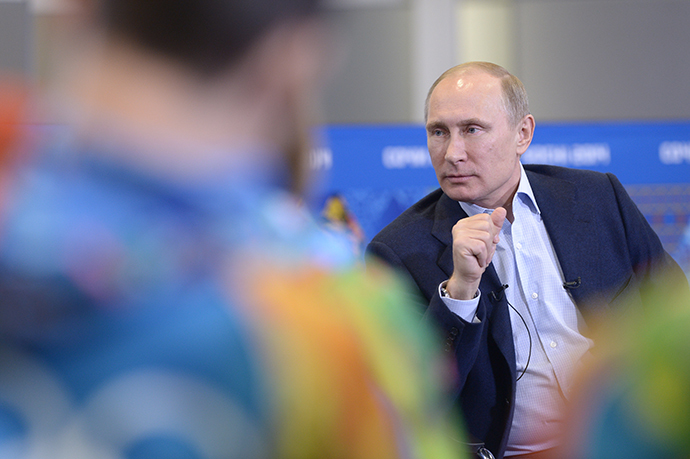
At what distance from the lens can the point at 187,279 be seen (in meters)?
0.44

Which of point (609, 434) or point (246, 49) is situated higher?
point (246, 49)

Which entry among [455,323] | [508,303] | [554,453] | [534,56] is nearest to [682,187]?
[534,56]

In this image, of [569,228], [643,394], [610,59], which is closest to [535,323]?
[569,228]

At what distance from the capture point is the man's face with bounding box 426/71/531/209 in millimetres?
1980

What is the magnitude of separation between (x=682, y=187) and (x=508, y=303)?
120 inches

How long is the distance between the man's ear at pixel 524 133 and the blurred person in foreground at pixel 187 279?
1.71 metres

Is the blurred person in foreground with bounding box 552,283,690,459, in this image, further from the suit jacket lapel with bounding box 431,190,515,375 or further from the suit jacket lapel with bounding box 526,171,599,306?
the suit jacket lapel with bounding box 526,171,599,306

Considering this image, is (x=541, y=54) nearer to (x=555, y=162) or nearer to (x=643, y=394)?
(x=555, y=162)

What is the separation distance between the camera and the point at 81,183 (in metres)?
0.45

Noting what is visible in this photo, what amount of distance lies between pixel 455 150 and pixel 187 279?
1.62m

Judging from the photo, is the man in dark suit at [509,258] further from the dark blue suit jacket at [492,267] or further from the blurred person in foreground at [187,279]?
the blurred person in foreground at [187,279]

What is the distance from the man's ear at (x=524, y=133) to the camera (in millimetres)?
2103

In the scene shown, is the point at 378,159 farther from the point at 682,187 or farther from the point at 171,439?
the point at 171,439

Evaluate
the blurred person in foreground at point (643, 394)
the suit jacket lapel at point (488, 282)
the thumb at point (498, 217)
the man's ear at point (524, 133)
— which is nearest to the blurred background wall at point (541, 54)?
the man's ear at point (524, 133)
